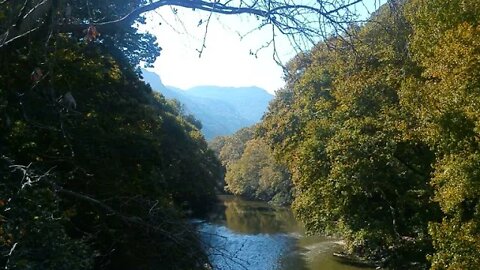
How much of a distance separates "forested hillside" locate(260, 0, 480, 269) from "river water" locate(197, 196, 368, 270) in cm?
179

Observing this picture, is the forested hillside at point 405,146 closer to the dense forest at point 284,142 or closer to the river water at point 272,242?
the dense forest at point 284,142

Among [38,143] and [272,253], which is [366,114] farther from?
[38,143]

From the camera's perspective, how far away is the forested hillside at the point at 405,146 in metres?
12.8

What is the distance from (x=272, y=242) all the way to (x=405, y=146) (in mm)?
12089

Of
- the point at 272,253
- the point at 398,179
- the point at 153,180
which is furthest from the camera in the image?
the point at 272,253

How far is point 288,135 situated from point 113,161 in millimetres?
16932

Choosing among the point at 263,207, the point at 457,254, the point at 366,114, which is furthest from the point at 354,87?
the point at 263,207

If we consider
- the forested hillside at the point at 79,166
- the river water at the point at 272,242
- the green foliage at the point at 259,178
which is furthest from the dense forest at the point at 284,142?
the green foliage at the point at 259,178

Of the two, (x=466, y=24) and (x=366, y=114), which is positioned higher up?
(x=466, y=24)

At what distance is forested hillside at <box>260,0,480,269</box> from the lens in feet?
42.0

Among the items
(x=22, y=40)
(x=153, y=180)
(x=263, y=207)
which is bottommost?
(x=263, y=207)

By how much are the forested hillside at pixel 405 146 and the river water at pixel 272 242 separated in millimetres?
1785

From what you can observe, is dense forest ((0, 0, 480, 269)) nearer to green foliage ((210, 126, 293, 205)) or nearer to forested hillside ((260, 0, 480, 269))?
forested hillside ((260, 0, 480, 269))

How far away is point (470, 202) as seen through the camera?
1374cm
